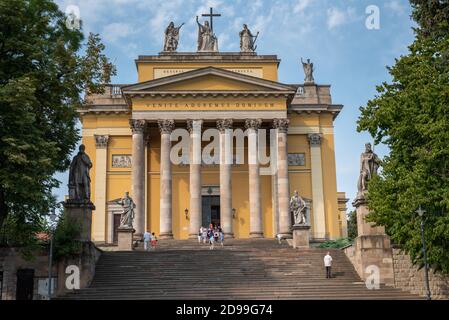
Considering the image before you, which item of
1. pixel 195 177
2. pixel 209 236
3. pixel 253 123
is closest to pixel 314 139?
pixel 253 123

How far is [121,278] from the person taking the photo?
2353 centimetres

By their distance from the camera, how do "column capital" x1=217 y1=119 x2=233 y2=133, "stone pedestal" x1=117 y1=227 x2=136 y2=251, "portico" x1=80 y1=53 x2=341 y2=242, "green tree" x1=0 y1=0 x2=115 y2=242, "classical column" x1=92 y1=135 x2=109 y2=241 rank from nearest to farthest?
"green tree" x1=0 y1=0 x2=115 y2=242
"stone pedestal" x1=117 y1=227 x2=136 y2=251
"portico" x1=80 y1=53 x2=341 y2=242
"column capital" x1=217 y1=119 x2=233 y2=133
"classical column" x1=92 y1=135 x2=109 y2=241

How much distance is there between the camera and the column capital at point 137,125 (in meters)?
37.8

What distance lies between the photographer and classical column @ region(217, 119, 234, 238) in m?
Result: 36.5

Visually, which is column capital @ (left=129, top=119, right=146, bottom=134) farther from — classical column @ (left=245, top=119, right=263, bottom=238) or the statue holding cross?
the statue holding cross

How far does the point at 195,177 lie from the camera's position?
37.3m

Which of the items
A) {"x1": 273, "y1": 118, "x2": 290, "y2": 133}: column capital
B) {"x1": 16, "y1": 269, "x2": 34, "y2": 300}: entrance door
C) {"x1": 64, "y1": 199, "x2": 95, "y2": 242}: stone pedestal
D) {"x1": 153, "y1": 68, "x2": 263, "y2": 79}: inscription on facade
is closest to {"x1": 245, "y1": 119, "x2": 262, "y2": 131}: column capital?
{"x1": 273, "y1": 118, "x2": 290, "y2": 133}: column capital

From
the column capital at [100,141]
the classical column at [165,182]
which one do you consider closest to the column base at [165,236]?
the classical column at [165,182]

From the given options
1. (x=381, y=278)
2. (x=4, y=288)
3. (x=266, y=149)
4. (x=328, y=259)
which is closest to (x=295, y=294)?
(x=328, y=259)

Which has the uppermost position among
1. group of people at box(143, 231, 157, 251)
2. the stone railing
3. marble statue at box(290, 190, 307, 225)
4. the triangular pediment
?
the triangular pediment

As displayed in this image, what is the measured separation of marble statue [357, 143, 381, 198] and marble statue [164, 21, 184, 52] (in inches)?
866

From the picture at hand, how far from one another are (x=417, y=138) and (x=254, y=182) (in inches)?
653
